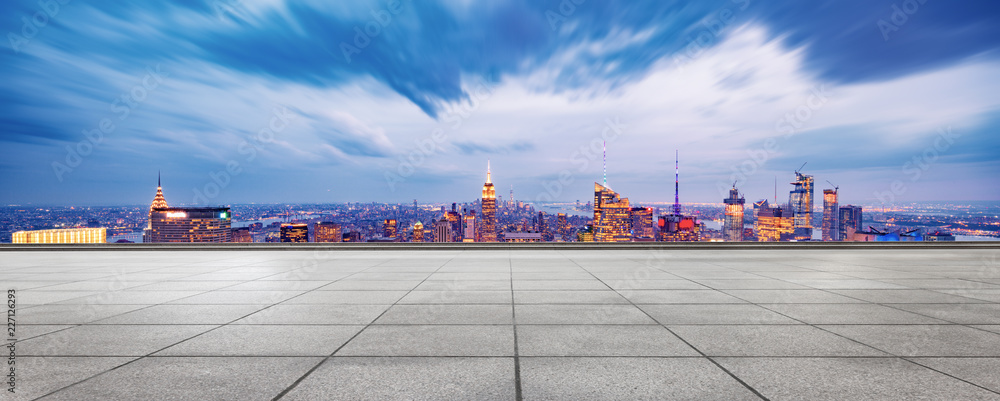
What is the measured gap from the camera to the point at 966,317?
5.71 meters

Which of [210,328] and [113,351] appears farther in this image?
[210,328]

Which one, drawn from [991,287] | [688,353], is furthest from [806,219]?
[688,353]

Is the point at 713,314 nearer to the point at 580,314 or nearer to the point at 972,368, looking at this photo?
the point at 580,314

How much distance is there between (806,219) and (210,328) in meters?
141

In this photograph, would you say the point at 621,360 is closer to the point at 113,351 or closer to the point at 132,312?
the point at 113,351

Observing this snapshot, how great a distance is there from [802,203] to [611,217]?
229ft

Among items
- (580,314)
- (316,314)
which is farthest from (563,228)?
(316,314)

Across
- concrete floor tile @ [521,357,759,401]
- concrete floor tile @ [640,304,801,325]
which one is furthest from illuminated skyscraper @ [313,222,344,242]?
concrete floor tile @ [521,357,759,401]

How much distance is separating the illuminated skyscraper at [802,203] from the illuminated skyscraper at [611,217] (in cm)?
4681

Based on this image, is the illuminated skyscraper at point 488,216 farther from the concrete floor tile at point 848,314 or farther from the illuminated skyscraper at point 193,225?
the concrete floor tile at point 848,314

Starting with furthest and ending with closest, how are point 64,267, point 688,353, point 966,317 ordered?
point 64,267 → point 966,317 → point 688,353

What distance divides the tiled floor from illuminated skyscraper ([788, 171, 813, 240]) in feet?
411

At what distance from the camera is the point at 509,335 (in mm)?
4891

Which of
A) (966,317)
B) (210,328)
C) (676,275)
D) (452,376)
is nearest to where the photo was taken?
(452,376)
